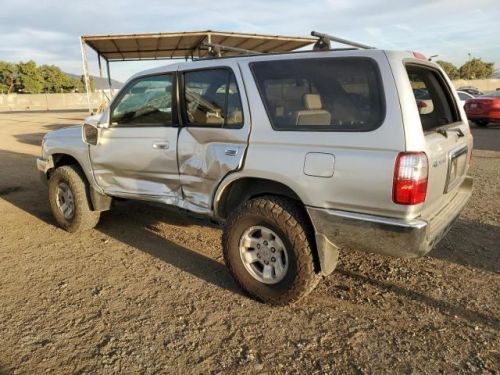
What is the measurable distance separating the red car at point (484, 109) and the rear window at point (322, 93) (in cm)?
1416

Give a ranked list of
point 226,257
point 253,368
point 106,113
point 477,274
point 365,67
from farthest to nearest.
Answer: point 106,113
point 477,274
point 226,257
point 365,67
point 253,368

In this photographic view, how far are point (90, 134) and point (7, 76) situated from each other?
73225 mm

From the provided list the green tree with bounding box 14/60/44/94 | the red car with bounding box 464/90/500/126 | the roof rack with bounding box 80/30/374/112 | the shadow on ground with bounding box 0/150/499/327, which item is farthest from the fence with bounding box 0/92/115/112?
the shadow on ground with bounding box 0/150/499/327

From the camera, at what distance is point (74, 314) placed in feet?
10.8

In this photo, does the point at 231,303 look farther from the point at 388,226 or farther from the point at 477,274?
the point at 477,274

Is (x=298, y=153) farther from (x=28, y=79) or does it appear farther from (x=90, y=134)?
(x=28, y=79)

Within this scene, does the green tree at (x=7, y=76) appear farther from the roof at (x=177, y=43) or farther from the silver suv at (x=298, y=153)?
the silver suv at (x=298, y=153)

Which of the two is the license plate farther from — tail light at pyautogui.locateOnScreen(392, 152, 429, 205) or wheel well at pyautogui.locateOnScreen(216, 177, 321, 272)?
wheel well at pyautogui.locateOnScreen(216, 177, 321, 272)

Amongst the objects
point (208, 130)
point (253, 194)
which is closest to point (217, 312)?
point (253, 194)

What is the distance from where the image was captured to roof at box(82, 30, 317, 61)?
47.4 feet

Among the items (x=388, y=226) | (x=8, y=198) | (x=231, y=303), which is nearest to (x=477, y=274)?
(x=388, y=226)

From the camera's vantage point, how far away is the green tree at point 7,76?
64875mm

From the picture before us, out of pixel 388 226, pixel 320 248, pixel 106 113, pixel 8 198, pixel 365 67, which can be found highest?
pixel 365 67

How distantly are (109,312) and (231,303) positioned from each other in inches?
37.3
